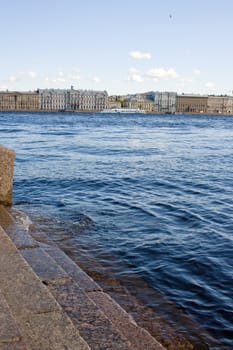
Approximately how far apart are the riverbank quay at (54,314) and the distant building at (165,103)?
158m

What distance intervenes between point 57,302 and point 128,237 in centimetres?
327

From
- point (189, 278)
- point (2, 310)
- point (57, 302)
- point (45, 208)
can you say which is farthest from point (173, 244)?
point (2, 310)

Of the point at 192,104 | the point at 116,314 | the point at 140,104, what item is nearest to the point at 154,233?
the point at 116,314

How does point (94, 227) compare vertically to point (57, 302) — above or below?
below

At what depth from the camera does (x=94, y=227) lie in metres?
6.48

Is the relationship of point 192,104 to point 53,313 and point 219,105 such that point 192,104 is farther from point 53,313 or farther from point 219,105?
point 53,313

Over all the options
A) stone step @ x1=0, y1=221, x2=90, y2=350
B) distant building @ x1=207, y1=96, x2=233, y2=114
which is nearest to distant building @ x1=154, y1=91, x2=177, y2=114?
distant building @ x1=207, y1=96, x2=233, y2=114

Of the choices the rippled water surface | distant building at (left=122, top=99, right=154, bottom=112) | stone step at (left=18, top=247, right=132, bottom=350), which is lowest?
the rippled water surface

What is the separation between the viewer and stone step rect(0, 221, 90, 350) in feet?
7.64

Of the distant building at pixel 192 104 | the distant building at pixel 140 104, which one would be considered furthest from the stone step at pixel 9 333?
the distant building at pixel 192 104

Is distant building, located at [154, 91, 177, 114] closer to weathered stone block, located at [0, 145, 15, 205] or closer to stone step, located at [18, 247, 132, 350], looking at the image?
weathered stone block, located at [0, 145, 15, 205]

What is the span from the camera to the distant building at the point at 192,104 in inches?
6275

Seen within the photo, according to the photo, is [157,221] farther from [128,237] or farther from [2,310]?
[2,310]

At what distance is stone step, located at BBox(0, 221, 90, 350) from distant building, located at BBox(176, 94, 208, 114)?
523 feet
